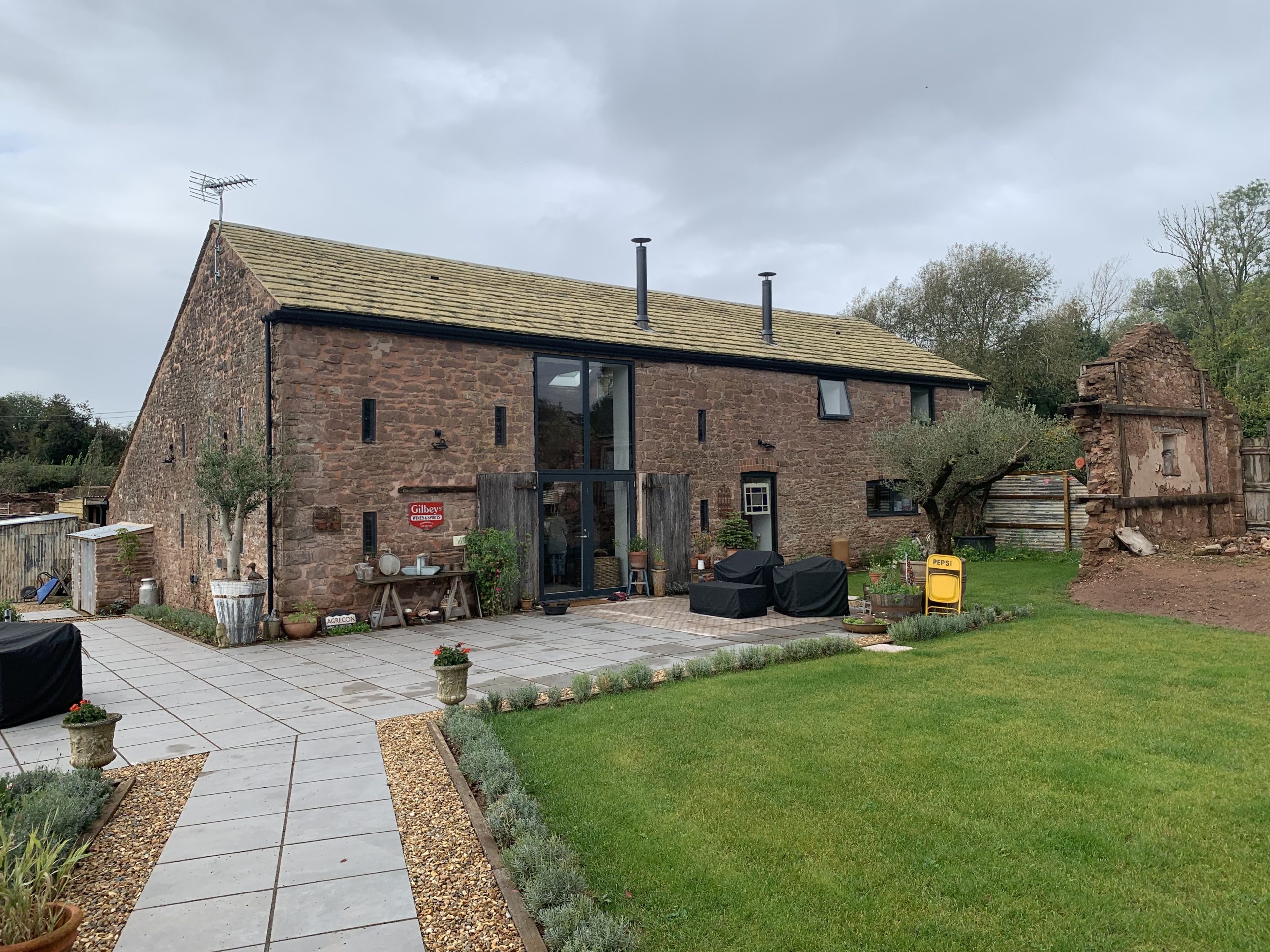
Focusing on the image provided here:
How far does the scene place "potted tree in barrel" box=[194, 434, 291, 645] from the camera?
37.8 ft

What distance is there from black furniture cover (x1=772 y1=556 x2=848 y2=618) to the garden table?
5.32 metres

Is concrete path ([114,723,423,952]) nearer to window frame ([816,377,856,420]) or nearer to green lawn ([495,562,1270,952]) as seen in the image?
green lawn ([495,562,1270,952])

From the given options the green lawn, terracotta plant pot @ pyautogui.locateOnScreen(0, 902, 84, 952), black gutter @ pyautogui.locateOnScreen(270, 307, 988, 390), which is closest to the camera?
terracotta plant pot @ pyautogui.locateOnScreen(0, 902, 84, 952)

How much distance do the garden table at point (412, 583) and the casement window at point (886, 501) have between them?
420 inches

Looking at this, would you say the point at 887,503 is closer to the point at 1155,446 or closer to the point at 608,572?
the point at 1155,446

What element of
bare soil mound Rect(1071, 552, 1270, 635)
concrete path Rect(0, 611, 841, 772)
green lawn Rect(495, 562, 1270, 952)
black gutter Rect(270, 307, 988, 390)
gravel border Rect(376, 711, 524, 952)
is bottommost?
concrete path Rect(0, 611, 841, 772)

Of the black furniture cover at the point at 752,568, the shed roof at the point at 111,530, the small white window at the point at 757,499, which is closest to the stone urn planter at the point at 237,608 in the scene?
the black furniture cover at the point at 752,568

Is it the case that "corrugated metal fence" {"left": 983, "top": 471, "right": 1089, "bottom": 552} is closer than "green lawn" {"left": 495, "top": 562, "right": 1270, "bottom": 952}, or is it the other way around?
"green lawn" {"left": 495, "top": 562, "right": 1270, "bottom": 952}

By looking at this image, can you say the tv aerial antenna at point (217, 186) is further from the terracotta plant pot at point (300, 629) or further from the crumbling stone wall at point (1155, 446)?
the crumbling stone wall at point (1155, 446)

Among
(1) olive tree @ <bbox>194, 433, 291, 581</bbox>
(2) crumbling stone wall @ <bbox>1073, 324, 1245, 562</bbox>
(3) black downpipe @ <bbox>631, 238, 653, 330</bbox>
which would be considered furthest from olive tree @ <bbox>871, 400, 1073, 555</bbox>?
(1) olive tree @ <bbox>194, 433, 291, 581</bbox>

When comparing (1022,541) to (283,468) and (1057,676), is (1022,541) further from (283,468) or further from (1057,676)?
(283,468)

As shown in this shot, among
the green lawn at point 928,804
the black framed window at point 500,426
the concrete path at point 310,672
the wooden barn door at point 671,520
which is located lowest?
the concrete path at point 310,672

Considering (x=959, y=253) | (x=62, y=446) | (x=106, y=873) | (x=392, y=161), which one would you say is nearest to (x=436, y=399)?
(x=392, y=161)

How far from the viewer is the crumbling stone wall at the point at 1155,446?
47.3ft
